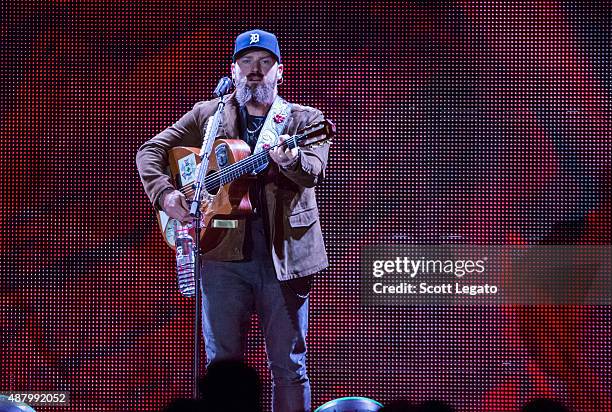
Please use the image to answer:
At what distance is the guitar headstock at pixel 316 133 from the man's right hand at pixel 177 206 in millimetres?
694

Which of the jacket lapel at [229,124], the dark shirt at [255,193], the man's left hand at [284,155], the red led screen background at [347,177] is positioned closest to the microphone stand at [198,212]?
the jacket lapel at [229,124]

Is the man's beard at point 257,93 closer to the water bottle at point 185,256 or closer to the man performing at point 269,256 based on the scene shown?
the man performing at point 269,256

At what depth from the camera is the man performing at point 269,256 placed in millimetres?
4191

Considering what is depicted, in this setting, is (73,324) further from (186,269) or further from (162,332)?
(186,269)

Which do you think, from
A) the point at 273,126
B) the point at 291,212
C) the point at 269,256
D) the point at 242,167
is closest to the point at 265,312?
the point at 269,256

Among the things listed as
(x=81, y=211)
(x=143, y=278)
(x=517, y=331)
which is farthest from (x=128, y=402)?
(x=517, y=331)

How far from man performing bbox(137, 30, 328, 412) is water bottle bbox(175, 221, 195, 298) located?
0.15 metres

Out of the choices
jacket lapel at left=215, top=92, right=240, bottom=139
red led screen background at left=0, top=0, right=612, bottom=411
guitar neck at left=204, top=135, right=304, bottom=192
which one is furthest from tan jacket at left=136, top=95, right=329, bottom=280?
red led screen background at left=0, top=0, right=612, bottom=411

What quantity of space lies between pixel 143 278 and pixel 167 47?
4.55ft

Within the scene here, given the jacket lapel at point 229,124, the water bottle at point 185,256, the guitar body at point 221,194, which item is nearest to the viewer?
the guitar body at point 221,194

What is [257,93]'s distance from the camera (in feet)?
14.2

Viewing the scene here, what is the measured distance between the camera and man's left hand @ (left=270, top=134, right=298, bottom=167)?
3.94m

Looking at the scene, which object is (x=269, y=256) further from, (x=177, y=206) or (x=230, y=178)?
(x=177, y=206)

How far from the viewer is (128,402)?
522cm
